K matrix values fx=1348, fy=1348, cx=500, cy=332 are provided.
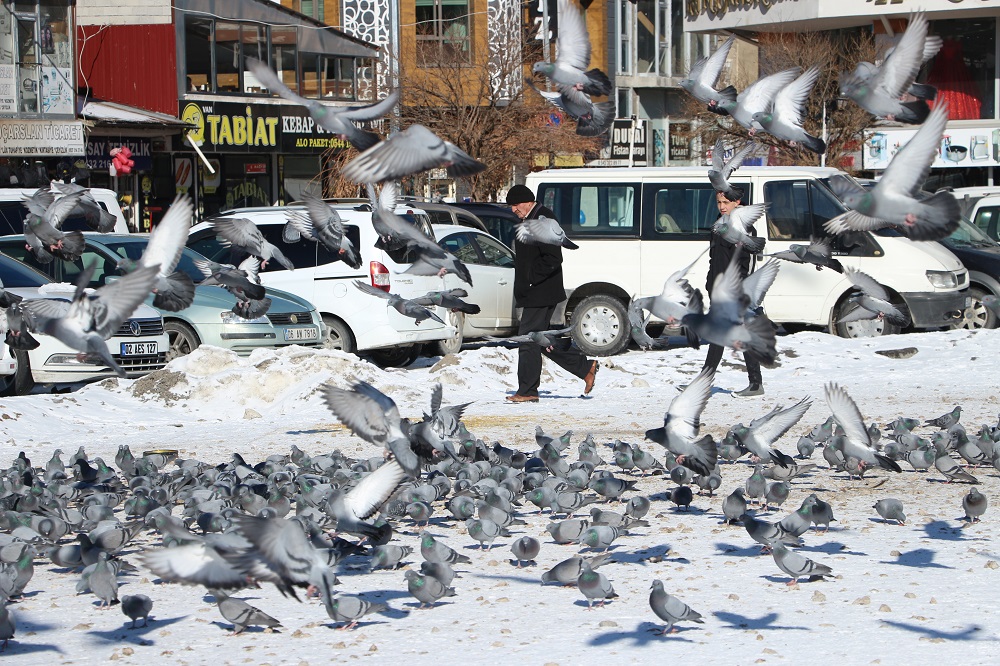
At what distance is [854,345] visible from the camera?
14898 mm

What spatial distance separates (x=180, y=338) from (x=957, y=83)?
86.7ft

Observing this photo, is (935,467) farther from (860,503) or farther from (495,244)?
(495,244)

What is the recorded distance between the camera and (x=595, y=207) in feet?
53.7

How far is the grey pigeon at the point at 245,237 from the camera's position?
8742mm

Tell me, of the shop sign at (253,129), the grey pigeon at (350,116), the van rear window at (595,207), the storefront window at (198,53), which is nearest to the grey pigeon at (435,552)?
the grey pigeon at (350,116)

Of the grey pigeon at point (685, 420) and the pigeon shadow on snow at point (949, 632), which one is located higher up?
the grey pigeon at point (685, 420)

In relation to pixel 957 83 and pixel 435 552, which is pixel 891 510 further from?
pixel 957 83

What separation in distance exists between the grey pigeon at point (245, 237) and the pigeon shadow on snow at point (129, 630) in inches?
134

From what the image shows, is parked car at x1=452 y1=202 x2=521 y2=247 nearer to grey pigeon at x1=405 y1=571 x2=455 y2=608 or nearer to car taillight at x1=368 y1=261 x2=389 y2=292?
car taillight at x1=368 y1=261 x2=389 y2=292

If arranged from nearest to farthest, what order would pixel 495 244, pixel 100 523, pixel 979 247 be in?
pixel 100 523
pixel 495 244
pixel 979 247

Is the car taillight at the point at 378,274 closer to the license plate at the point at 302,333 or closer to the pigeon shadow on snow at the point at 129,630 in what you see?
the license plate at the point at 302,333

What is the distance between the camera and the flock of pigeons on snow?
5402mm

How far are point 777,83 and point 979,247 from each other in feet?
35.4

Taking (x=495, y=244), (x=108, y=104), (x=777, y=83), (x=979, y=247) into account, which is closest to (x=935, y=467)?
(x=777, y=83)
